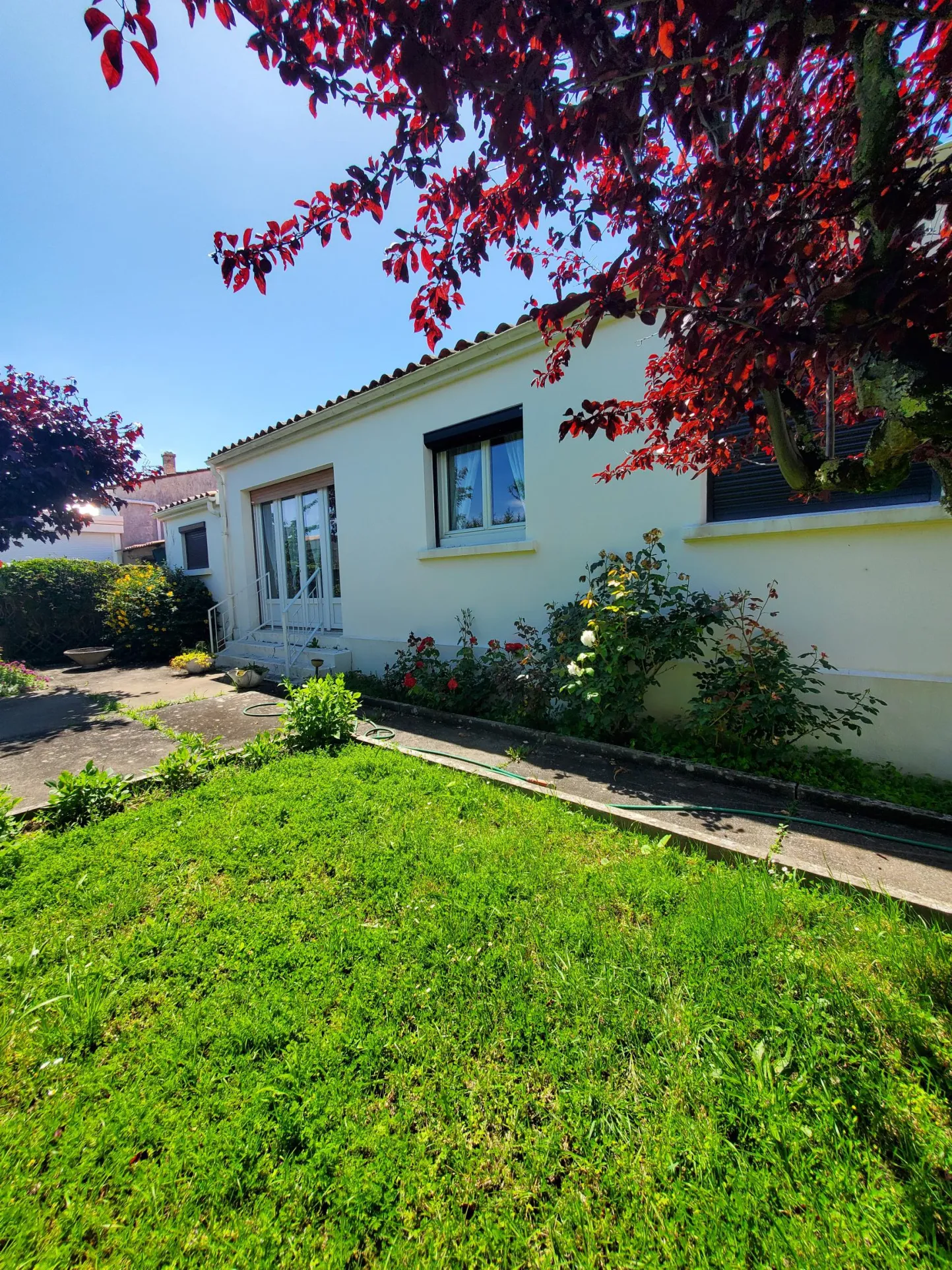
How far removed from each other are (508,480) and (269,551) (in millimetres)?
5931

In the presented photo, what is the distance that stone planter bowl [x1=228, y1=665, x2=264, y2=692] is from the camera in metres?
7.39

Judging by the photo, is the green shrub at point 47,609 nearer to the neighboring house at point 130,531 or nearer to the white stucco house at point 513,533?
the white stucco house at point 513,533

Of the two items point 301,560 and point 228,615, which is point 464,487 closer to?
point 301,560

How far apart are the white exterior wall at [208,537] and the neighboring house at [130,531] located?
2.46 meters

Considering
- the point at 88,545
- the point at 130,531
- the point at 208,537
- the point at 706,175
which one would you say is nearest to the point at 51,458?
the point at 208,537

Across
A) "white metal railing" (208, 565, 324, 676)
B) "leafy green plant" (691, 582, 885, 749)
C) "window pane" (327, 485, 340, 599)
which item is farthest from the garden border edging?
"window pane" (327, 485, 340, 599)

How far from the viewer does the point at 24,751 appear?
15.6 ft

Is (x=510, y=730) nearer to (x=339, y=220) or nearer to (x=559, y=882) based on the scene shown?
(x=559, y=882)

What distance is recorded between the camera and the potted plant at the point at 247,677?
24.3 feet

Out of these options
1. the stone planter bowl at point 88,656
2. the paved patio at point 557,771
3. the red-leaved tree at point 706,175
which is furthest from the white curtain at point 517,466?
the stone planter bowl at point 88,656

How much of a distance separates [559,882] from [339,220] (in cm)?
324

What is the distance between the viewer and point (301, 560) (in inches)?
359

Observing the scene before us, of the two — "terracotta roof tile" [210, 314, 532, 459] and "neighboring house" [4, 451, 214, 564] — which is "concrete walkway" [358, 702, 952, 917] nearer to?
"terracotta roof tile" [210, 314, 532, 459]

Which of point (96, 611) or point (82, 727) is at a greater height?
point (96, 611)
